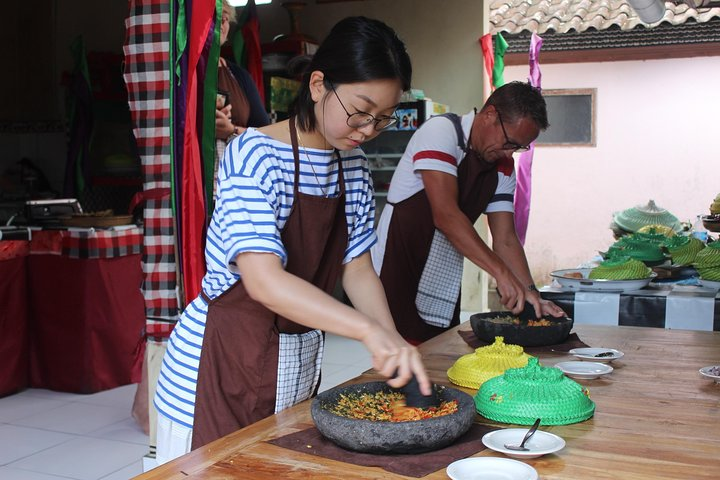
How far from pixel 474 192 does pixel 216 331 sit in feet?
5.48

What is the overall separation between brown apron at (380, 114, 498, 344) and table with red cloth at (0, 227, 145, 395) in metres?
2.39

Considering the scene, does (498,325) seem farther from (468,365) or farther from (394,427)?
(394,427)

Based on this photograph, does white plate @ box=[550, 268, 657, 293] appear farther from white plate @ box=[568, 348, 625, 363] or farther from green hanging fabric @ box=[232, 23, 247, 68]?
green hanging fabric @ box=[232, 23, 247, 68]

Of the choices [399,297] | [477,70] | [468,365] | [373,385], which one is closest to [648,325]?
[399,297]

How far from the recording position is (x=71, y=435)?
4133mm

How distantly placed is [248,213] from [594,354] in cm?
113

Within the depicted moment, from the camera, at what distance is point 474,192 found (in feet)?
10.3

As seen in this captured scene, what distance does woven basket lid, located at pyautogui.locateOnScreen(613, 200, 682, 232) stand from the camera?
18.8 feet

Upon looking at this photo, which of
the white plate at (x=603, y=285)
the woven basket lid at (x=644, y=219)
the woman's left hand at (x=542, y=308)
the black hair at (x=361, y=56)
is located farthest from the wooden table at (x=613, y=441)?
the woven basket lid at (x=644, y=219)

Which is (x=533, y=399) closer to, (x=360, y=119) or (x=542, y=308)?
(x=360, y=119)

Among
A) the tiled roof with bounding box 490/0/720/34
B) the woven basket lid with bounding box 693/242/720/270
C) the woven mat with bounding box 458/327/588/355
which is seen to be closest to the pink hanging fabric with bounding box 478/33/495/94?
the tiled roof with bounding box 490/0/720/34

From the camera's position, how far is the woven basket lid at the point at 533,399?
157 cm

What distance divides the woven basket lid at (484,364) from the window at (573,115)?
7832 millimetres

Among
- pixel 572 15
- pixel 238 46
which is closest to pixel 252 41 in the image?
pixel 238 46
